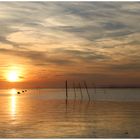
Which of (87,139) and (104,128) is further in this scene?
(104,128)

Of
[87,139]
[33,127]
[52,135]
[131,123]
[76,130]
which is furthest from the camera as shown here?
[131,123]

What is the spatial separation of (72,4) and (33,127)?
8.41 meters

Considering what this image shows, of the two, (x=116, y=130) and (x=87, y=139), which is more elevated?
(x=87, y=139)

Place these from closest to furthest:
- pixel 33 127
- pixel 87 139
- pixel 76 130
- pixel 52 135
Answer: pixel 87 139 < pixel 52 135 < pixel 76 130 < pixel 33 127

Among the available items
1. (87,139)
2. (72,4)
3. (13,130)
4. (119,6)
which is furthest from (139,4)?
(13,130)

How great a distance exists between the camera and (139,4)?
21.9 m

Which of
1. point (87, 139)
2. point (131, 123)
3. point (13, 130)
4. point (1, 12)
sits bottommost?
point (131, 123)

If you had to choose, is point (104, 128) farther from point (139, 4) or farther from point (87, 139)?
point (139, 4)

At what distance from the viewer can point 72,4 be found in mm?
21703

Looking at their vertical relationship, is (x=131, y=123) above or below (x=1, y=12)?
below

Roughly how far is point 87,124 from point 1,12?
991 centimetres

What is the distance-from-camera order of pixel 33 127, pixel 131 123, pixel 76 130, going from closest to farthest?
1. pixel 76 130
2. pixel 33 127
3. pixel 131 123

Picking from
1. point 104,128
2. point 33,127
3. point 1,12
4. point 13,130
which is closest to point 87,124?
point 104,128

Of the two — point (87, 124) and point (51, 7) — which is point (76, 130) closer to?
point (87, 124)
